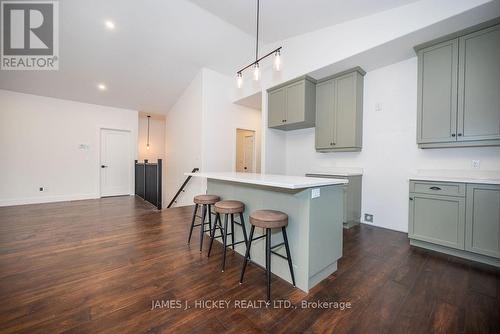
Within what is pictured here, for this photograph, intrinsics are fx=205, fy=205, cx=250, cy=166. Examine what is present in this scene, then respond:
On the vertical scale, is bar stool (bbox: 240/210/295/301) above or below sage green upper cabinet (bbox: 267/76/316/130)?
below

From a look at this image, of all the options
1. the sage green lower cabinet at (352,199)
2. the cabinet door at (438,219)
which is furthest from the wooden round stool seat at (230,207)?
the cabinet door at (438,219)

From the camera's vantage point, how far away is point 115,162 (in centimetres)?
632

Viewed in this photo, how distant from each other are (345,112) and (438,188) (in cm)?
176

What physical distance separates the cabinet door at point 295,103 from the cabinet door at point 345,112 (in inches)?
23.4

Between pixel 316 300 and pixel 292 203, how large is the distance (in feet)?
2.62

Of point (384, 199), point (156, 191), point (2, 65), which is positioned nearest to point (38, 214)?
point (156, 191)

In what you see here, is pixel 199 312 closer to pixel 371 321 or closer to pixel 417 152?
pixel 371 321

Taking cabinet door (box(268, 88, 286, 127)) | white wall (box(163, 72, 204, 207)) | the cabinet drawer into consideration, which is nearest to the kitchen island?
the cabinet drawer

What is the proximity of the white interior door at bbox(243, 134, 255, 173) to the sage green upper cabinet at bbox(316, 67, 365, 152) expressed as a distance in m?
2.57

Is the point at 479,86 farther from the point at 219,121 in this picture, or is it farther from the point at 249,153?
the point at 249,153

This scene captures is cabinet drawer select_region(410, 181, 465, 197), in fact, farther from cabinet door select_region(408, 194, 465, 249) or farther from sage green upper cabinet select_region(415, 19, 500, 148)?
sage green upper cabinet select_region(415, 19, 500, 148)

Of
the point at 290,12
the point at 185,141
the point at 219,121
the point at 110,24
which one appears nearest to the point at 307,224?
the point at 290,12

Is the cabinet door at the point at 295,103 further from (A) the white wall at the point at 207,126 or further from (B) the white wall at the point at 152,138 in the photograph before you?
(B) the white wall at the point at 152,138

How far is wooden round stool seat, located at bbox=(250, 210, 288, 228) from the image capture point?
1717mm
